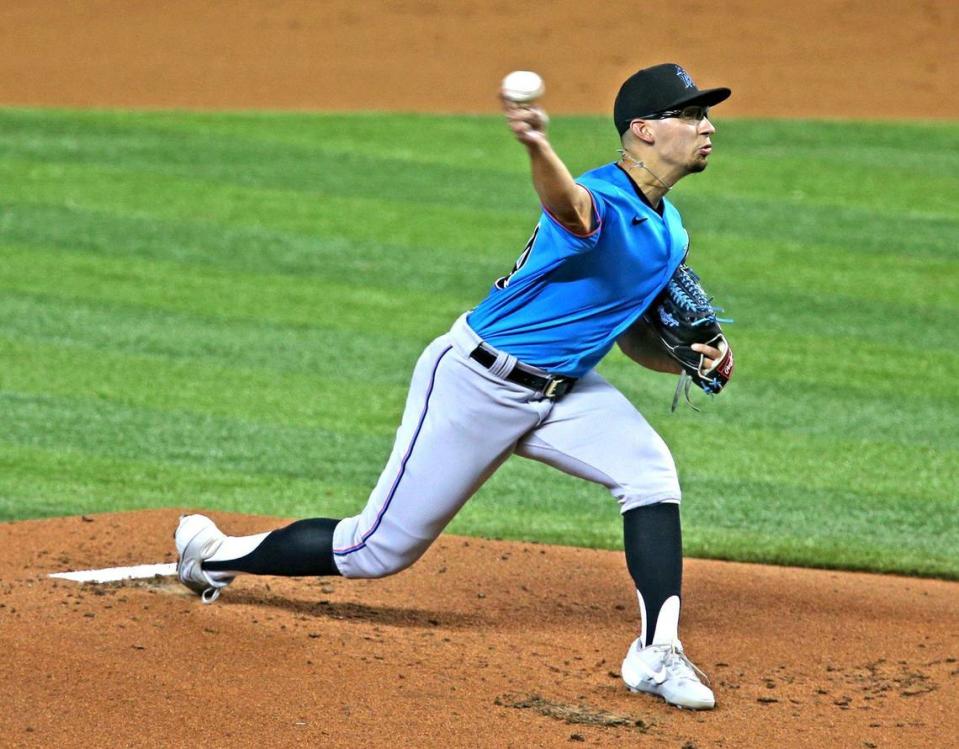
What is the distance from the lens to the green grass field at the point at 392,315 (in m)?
7.08

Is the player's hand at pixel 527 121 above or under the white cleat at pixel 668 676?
above

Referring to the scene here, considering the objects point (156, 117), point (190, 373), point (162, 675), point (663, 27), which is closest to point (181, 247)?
point (190, 373)

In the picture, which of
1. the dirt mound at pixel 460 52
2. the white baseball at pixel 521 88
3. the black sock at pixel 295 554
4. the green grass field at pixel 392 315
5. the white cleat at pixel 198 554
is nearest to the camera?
the white baseball at pixel 521 88

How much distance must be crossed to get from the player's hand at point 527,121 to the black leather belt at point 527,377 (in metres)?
0.77

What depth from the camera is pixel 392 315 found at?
32.1ft

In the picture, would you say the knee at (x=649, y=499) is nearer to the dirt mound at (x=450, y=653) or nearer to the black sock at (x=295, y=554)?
the dirt mound at (x=450, y=653)

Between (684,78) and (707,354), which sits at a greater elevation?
(684,78)

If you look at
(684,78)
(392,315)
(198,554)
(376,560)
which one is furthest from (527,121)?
(392,315)

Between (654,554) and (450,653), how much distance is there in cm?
74

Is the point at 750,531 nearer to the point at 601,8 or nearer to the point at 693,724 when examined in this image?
the point at 693,724

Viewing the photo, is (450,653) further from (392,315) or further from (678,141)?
(392,315)

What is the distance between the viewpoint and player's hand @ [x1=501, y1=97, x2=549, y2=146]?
395cm

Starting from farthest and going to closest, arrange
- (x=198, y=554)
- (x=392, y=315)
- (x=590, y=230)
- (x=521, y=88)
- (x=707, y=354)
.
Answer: (x=392, y=315) < (x=198, y=554) < (x=707, y=354) < (x=590, y=230) < (x=521, y=88)

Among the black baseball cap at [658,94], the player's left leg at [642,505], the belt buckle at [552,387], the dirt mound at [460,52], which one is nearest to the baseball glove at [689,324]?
the player's left leg at [642,505]
